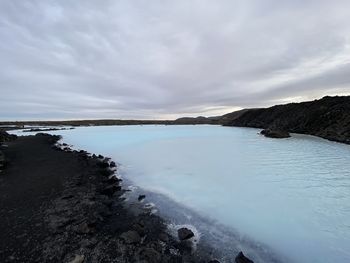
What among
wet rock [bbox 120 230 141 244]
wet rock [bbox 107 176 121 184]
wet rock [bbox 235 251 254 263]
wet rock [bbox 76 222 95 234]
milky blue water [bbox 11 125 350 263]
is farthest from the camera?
wet rock [bbox 107 176 121 184]

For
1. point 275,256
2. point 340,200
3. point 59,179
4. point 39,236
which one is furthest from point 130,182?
point 340,200

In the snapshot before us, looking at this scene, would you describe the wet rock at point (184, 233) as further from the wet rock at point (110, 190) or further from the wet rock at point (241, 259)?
the wet rock at point (110, 190)

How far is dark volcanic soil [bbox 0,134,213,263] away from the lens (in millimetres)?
5562

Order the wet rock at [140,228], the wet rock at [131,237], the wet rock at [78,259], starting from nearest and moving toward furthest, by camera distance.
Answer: the wet rock at [78,259], the wet rock at [131,237], the wet rock at [140,228]

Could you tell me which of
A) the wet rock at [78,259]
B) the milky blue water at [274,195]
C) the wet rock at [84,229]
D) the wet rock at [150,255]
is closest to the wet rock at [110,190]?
the milky blue water at [274,195]

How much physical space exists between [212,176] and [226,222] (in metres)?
5.13

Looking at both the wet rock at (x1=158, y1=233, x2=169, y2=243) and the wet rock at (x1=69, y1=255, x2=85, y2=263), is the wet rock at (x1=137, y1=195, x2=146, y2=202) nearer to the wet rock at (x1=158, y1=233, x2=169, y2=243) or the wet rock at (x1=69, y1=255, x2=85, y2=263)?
the wet rock at (x1=158, y1=233, x2=169, y2=243)

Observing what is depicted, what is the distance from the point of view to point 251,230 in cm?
653

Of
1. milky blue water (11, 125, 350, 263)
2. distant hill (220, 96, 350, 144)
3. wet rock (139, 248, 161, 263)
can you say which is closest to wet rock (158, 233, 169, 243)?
wet rock (139, 248, 161, 263)

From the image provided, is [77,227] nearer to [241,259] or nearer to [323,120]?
[241,259]

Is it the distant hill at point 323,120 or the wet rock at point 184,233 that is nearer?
the wet rock at point 184,233

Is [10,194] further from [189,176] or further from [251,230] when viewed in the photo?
[251,230]

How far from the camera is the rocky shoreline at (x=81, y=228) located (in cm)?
555

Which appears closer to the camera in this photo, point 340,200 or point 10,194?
point 340,200
